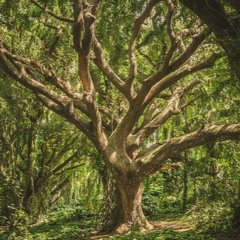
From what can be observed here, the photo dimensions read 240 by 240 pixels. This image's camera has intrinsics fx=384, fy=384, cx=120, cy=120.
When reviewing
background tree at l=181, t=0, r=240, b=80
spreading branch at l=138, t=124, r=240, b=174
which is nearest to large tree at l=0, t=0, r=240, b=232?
spreading branch at l=138, t=124, r=240, b=174

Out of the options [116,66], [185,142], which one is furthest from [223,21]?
[116,66]

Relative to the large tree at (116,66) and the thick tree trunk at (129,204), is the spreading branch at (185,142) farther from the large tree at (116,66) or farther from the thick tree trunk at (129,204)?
the thick tree trunk at (129,204)

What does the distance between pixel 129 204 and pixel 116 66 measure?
3655 mm

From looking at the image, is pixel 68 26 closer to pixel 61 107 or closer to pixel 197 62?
pixel 61 107

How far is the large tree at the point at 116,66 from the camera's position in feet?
25.1

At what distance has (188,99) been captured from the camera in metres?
11.4

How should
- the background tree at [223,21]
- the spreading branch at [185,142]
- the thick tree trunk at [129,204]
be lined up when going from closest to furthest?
the background tree at [223,21] → the spreading branch at [185,142] → the thick tree trunk at [129,204]

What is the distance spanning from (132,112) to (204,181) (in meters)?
2.35

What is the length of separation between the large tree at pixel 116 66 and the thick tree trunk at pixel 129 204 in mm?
24

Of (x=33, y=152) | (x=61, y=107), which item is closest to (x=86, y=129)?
(x=61, y=107)

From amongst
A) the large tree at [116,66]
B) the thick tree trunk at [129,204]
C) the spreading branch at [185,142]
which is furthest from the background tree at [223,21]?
the thick tree trunk at [129,204]

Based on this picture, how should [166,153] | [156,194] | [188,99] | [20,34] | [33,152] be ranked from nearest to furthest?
[20,34] → [166,153] → [188,99] → [33,152] → [156,194]

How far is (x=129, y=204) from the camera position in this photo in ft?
30.5

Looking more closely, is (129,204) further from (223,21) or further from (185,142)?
(223,21)
